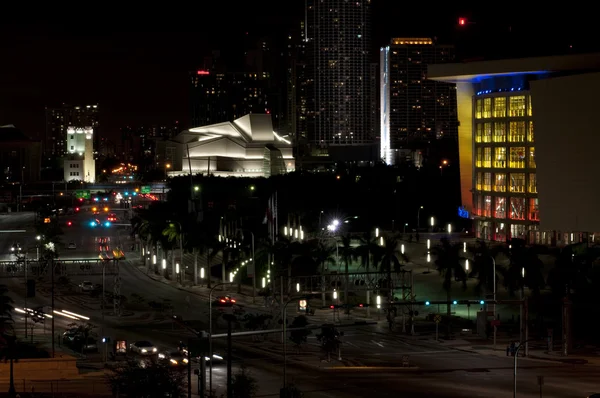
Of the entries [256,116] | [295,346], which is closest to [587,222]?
[295,346]

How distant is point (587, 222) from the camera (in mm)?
81562

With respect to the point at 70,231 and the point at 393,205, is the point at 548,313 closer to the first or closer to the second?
the point at 393,205

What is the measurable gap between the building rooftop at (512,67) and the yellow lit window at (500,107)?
215cm

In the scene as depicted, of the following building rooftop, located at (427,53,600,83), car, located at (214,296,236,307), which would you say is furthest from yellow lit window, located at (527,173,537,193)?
car, located at (214,296,236,307)

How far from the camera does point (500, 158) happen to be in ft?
302

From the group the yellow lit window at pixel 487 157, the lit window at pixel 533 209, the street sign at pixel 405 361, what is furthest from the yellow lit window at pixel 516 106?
the street sign at pixel 405 361

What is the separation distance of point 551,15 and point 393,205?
1357 inches

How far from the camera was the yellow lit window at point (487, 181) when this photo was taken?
9356 centimetres

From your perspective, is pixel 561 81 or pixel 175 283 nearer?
pixel 175 283

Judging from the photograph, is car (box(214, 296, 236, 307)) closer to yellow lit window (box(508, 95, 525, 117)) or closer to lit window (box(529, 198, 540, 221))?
lit window (box(529, 198, 540, 221))

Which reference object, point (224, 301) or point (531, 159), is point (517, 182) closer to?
point (531, 159)

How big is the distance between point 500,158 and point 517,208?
15.8 feet

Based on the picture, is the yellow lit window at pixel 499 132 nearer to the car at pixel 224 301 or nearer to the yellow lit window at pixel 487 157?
the yellow lit window at pixel 487 157

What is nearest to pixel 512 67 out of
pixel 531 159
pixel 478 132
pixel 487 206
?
pixel 531 159
